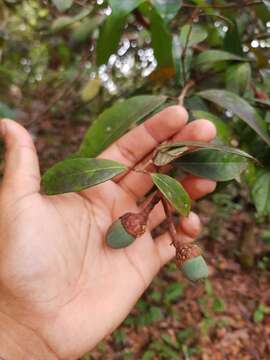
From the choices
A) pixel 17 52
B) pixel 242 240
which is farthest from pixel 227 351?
pixel 17 52

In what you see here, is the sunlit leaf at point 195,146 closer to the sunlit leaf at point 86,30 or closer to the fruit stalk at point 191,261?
the fruit stalk at point 191,261

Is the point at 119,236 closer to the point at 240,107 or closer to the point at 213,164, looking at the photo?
the point at 213,164

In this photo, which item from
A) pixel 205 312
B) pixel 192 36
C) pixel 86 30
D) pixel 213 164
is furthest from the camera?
pixel 205 312

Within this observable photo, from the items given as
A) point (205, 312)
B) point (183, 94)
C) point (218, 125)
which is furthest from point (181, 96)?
point (205, 312)

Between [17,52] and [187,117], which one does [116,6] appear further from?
[17,52]

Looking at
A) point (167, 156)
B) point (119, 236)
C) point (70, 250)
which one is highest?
point (167, 156)

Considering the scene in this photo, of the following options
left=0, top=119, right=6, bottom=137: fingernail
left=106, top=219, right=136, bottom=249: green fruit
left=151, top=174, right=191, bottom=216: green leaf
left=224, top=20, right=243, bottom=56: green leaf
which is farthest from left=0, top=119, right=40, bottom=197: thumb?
left=224, top=20, right=243, bottom=56: green leaf

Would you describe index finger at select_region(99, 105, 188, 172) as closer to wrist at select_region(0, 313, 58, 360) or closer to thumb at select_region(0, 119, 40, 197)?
thumb at select_region(0, 119, 40, 197)
